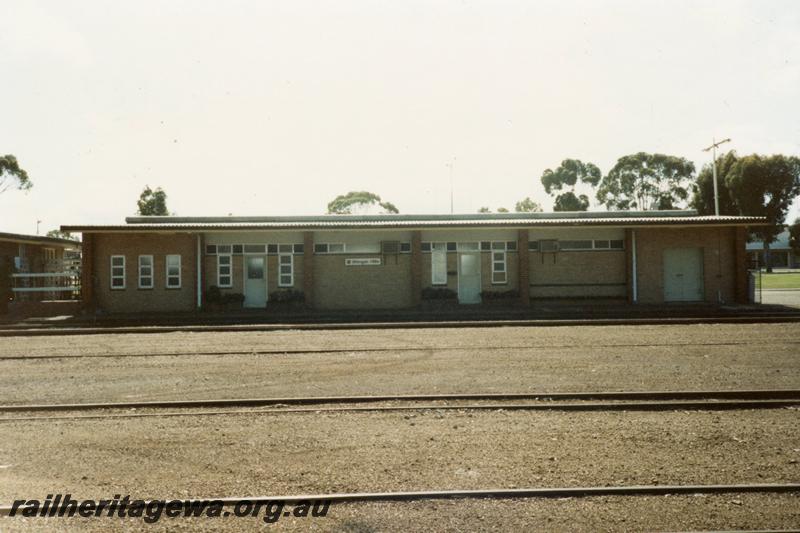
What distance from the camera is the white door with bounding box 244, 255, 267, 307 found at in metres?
Answer: 28.8

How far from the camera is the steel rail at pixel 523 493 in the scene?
18.2 ft

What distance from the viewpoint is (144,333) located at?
63.8 feet

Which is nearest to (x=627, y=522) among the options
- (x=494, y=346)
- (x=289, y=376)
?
(x=289, y=376)

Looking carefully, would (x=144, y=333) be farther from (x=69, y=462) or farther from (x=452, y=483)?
(x=452, y=483)

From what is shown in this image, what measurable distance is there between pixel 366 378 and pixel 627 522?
268 inches

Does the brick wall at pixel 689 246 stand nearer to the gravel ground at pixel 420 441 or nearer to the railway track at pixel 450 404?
the gravel ground at pixel 420 441

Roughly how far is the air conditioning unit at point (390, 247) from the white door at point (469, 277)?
275 centimetres

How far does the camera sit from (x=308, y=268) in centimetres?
2844

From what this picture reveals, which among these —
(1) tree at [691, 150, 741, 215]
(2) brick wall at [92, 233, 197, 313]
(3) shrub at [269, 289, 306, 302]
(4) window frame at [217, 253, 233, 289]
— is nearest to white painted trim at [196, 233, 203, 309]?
(2) brick wall at [92, 233, 197, 313]

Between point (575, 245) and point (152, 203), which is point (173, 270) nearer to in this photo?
point (575, 245)

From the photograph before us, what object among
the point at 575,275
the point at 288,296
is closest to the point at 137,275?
the point at 288,296

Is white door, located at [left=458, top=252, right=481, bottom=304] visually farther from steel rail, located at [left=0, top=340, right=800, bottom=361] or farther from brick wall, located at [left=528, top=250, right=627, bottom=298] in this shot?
steel rail, located at [left=0, top=340, right=800, bottom=361]

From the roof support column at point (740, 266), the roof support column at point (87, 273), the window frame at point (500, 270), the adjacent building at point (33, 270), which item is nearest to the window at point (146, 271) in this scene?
the roof support column at point (87, 273)

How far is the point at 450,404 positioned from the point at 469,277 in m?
19.9
